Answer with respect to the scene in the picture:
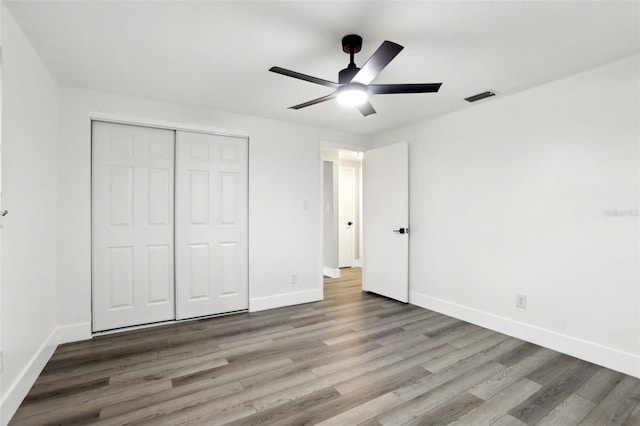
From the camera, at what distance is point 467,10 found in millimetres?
1772

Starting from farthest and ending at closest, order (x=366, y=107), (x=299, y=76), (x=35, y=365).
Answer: (x=366, y=107) → (x=35, y=365) → (x=299, y=76)

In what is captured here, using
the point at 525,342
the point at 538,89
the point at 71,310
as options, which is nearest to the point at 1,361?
the point at 71,310

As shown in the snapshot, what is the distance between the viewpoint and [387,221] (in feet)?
14.0

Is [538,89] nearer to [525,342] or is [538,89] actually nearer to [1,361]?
[525,342]

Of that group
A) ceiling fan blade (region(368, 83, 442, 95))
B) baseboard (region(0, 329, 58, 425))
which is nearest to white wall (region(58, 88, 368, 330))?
baseboard (region(0, 329, 58, 425))

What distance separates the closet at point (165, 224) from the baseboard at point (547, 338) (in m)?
2.45

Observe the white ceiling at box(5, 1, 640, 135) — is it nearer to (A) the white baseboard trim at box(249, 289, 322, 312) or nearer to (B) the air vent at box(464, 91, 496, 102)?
(B) the air vent at box(464, 91, 496, 102)

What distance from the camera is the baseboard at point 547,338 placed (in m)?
2.33

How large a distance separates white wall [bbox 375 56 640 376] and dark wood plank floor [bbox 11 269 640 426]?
0.32 metres

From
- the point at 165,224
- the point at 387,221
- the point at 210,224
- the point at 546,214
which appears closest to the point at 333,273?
the point at 387,221

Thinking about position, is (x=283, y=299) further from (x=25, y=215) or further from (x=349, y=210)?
(x=349, y=210)

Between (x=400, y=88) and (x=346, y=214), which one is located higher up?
(x=400, y=88)

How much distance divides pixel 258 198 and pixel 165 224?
1.06m

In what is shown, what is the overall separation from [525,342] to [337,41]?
3043 mm
